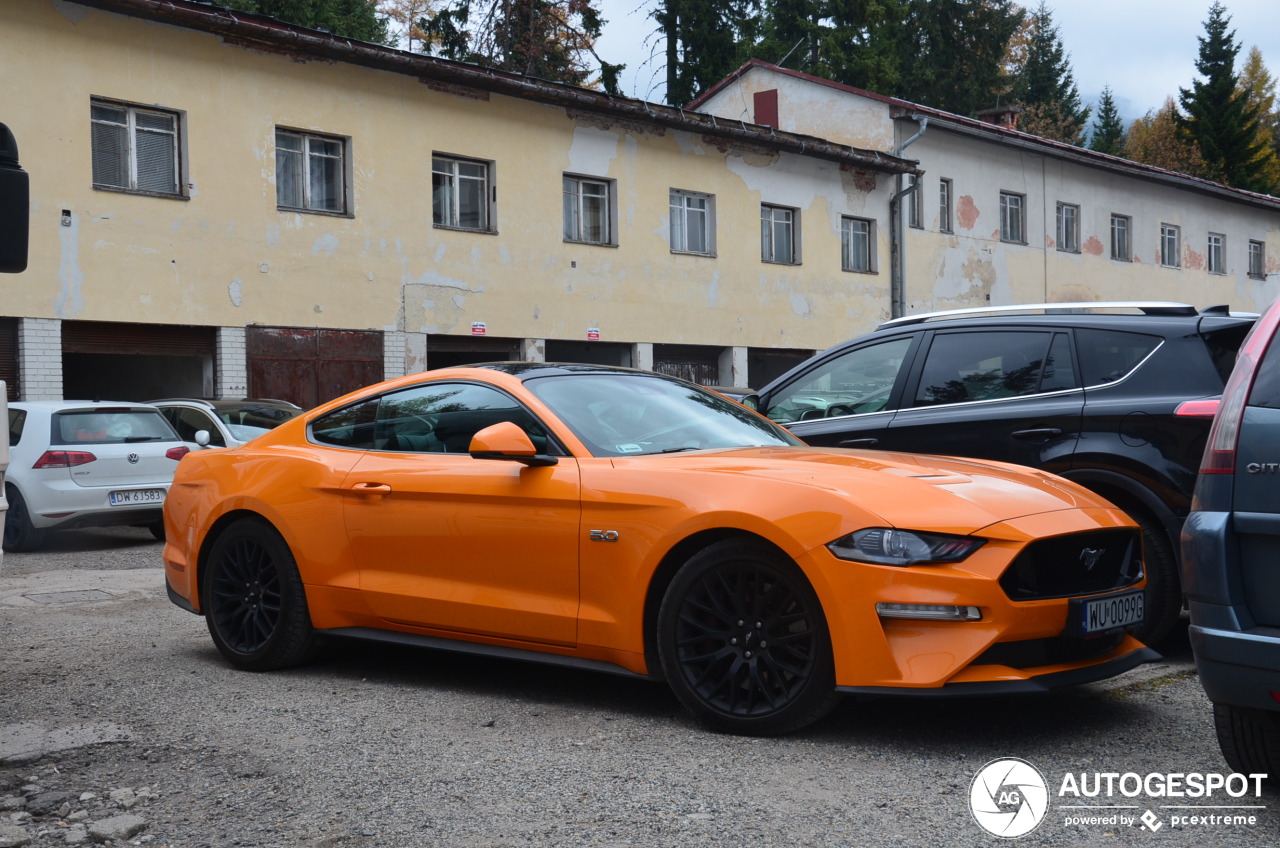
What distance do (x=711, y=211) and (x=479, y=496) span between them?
809 inches

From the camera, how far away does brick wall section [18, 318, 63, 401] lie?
645 inches

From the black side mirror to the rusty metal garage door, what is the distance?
1415cm

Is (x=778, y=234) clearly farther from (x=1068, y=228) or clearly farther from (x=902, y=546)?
(x=902, y=546)

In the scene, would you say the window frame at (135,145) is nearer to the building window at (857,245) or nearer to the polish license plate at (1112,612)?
the building window at (857,245)

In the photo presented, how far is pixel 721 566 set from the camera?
186 inches

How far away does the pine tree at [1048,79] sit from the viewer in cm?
6250

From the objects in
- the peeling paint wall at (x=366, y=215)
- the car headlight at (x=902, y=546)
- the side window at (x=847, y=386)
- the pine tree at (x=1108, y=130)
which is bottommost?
the car headlight at (x=902, y=546)

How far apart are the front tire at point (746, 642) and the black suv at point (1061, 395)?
172 centimetres

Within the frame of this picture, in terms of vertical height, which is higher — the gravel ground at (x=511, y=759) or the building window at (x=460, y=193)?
the building window at (x=460, y=193)

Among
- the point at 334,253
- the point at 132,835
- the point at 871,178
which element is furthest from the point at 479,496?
the point at 871,178

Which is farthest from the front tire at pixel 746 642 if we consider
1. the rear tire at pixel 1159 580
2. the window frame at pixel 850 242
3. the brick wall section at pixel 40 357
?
the window frame at pixel 850 242

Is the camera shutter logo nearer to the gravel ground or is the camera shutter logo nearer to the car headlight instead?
the gravel ground

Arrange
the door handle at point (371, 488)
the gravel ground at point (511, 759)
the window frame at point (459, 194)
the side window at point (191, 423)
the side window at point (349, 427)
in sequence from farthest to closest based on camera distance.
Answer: the window frame at point (459, 194)
the side window at point (191, 423)
the side window at point (349, 427)
the door handle at point (371, 488)
the gravel ground at point (511, 759)

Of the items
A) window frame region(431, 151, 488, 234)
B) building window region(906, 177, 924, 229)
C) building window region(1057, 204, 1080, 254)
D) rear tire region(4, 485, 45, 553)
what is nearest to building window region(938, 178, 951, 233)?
building window region(906, 177, 924, 229)
